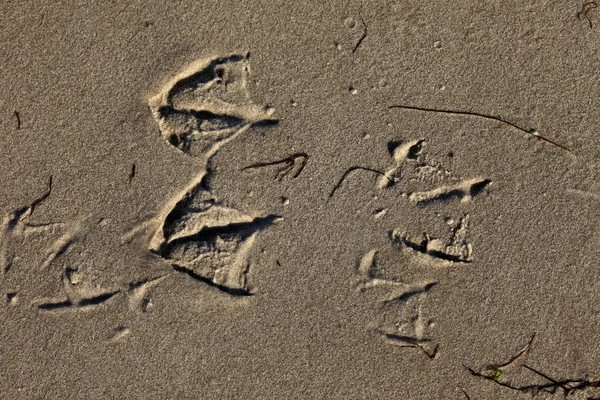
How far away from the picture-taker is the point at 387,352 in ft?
7.54

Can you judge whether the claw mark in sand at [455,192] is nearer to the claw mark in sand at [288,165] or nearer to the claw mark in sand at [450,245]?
the claw mark in sand at [450,245]

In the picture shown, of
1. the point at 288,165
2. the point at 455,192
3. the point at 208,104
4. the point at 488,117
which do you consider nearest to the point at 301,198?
the point at 288,165

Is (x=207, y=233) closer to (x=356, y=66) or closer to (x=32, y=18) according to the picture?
(x=356, y=66)

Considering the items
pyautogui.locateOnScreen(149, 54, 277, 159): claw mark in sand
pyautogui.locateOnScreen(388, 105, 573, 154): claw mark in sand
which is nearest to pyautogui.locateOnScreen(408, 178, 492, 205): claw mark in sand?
pyautogui.locateOnScreen(388, 105, 573, 154): claw mark in sand

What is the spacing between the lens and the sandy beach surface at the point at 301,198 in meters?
2.29

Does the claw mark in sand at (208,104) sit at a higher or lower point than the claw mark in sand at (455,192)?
higher

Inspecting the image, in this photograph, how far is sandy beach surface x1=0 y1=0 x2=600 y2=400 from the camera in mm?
2293

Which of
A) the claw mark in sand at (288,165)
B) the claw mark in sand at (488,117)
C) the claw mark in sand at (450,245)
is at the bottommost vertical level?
the claw mark in sand at (450,245)

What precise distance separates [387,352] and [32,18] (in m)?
2.30

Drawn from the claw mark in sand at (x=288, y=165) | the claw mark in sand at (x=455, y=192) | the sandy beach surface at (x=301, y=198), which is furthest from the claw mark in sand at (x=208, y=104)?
the claw mark in sand at (x=455, y=192)

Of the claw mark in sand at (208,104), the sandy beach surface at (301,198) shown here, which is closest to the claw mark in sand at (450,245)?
the sandy beach surface at (301,198)

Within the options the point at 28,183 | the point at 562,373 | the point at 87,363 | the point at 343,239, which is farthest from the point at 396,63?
the point at 87,363

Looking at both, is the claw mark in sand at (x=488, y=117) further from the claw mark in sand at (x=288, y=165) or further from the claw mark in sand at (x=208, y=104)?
the claw mark in sand at (x=208, y=104)

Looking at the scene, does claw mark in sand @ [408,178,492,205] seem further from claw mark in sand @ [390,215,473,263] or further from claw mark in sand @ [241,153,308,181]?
claw mark in sand @ [241,153,308,181]
